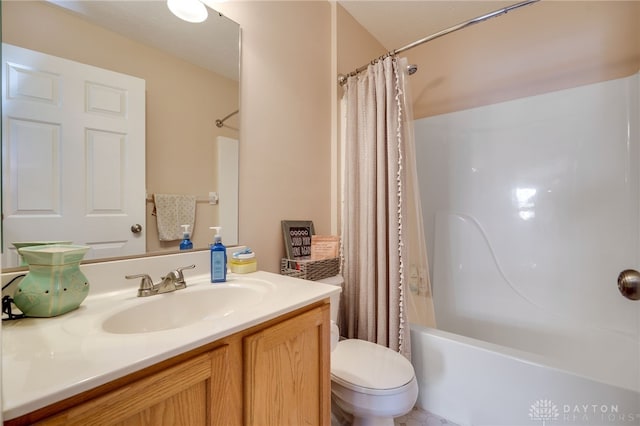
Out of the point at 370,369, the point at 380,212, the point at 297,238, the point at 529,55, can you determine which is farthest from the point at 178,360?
the point at 529,55

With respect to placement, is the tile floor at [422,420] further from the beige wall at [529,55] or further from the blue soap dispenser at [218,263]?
the beige wall at [529,55]

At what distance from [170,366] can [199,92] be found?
102 cm

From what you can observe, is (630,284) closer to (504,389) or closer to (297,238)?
(504,389)

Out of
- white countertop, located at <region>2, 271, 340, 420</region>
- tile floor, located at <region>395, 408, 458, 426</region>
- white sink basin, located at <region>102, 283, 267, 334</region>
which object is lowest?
tile floor, located at <region>395, 408, 458, 426</region>

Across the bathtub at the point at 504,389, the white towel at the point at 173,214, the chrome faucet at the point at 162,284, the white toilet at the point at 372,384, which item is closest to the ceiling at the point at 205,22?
the white towel at the point at 173,214

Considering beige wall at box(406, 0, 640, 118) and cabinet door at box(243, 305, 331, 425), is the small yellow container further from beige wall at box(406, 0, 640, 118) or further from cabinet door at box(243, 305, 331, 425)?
beige wall at box(406, 0, 640, 118)

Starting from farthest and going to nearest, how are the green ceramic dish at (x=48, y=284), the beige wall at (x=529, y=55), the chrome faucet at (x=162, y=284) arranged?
the beige wall at (x=529, y=55) < the chrome faucet at (x=162, y=284) < the green ceramic dish at (x=48, y=284)

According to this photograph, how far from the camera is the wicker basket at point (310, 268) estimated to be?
4.55 ft

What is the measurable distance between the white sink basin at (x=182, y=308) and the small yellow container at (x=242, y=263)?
0.43 feet

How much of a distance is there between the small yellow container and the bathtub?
87cm

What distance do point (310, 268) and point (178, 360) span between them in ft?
2.75

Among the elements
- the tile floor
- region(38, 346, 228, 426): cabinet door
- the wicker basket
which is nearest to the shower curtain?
the wicker basket

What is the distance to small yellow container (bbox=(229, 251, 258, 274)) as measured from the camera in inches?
46.5

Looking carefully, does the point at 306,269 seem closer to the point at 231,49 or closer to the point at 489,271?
the point at 231,49
